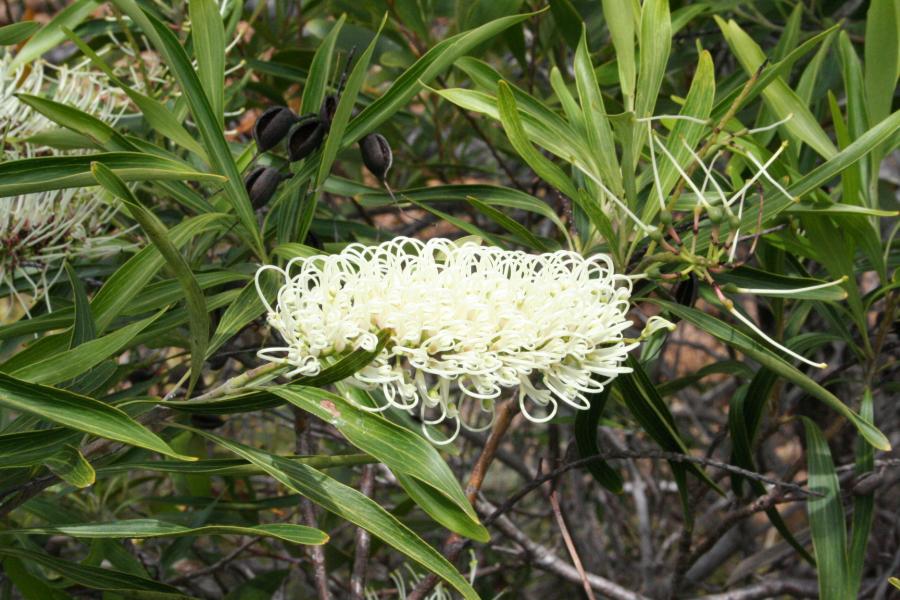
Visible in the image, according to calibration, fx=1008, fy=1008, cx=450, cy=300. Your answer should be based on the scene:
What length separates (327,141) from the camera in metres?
1.12

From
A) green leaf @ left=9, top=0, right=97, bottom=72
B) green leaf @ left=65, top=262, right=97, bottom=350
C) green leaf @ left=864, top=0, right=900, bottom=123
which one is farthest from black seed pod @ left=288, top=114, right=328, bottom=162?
green leaf @ left=864, top=0, right=900, bottom=123

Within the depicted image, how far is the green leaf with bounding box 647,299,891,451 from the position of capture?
105 centimetres

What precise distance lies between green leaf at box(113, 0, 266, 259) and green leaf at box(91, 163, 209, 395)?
0.18m

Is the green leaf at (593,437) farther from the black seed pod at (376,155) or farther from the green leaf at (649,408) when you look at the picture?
the black seed pod at (376,155)

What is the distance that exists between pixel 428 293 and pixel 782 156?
66cm

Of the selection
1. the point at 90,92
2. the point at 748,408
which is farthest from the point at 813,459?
the point at 90,92

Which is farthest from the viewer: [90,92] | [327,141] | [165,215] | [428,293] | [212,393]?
[165,215]

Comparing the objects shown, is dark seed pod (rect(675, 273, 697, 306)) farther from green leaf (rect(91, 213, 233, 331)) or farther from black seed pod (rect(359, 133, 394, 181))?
green leaf (rect(91, 213, 233, 331))

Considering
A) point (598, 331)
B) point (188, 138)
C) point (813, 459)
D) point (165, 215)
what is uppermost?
point (188, 138)

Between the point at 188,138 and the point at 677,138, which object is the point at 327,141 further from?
the point at 677,138

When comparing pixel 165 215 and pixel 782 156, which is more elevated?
pixel 782 156

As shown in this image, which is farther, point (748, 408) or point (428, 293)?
point (748, 408)

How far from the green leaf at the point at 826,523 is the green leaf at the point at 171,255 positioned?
78cm

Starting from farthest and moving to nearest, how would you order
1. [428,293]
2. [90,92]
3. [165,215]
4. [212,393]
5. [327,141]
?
[165,215]
[90,92]
[327,141]
[212,393]
[428,293]
